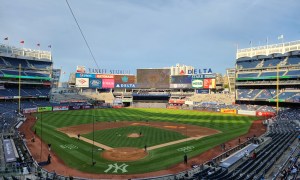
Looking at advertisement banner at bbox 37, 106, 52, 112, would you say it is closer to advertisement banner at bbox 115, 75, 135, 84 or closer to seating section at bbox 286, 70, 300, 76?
advertisement banner at bbox 115, 75, 135, 84

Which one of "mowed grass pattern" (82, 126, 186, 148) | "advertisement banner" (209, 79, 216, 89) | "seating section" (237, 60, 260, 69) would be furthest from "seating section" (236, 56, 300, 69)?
"mowed grass pattern" (82, 126, 186, 148)

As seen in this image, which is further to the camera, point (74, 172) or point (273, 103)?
point (273, 103)

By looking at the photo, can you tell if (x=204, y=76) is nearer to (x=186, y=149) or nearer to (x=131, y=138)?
(x=131, y=138)

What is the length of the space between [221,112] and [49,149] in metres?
62.3

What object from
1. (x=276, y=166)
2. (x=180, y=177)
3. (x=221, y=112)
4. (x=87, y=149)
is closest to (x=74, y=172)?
(x=87, y=149)

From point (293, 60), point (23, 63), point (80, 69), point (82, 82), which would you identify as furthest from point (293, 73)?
point (23, 63)

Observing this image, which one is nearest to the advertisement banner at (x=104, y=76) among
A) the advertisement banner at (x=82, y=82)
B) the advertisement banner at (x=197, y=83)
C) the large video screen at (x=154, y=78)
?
the advertisement banner at (x=82, y=82)

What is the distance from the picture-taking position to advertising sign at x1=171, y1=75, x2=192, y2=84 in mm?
107250

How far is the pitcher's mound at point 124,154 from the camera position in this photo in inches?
1203

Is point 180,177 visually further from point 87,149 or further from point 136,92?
point 136,92

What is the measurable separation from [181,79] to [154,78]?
11668 mm

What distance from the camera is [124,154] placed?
105 ft

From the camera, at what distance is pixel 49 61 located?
102000 mm

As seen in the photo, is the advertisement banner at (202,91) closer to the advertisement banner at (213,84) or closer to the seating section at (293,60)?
the advertisement banner at (213,84)
